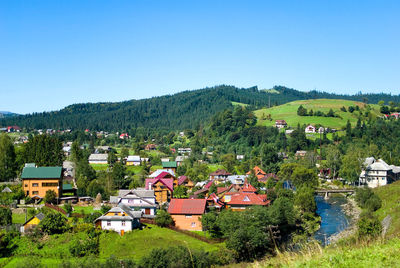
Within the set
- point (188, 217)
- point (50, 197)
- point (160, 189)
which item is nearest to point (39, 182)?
point (50, 197)

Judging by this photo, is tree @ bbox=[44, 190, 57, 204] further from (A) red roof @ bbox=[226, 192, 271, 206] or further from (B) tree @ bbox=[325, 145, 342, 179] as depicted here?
(B) tree @ bbox=[325, 145, 342, 179]

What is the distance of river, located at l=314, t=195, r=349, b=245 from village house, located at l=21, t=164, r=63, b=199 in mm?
28826

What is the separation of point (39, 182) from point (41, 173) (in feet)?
3.44

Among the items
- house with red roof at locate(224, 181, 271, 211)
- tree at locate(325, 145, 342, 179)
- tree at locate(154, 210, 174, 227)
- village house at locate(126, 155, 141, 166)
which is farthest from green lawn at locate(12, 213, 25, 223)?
tree at locate(325, 145, 342, 179)

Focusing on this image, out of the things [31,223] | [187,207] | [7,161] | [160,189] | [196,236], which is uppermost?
[7,161]

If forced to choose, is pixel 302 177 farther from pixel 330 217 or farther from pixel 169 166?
pixel 169 166

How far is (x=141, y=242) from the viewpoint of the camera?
3309 centimetres

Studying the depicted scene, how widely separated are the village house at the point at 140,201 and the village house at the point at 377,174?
1680 inches

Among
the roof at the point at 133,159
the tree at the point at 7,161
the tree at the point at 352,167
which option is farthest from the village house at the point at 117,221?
the roof at the point at 133,159

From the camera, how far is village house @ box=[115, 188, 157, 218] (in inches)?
1689

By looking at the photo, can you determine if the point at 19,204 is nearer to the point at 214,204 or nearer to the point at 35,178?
the point at 35,178

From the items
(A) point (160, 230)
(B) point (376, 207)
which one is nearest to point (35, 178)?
(A) point (160, 230)

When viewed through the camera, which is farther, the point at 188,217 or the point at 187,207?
the point at 187,207

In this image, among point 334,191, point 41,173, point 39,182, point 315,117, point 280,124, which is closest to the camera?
point 39,182
